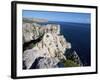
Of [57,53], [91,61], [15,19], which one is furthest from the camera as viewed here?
[91,61]

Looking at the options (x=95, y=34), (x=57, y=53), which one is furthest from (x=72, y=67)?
(x=95, y=34)

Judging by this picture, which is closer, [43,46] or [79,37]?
[43,46]

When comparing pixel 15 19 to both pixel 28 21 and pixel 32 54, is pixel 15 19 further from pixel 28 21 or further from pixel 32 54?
pixel 32 54

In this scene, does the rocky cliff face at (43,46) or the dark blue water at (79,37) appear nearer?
the rocky cliff face at (43,46)

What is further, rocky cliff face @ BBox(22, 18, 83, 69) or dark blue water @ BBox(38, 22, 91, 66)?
dark blue water @ BBox(38, 22, 91, 66)
